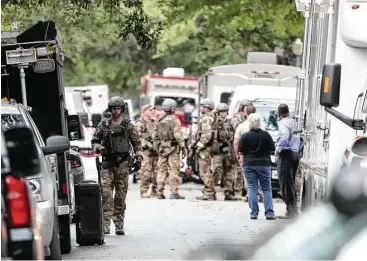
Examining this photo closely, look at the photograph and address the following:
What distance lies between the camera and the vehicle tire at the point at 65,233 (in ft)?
44.8

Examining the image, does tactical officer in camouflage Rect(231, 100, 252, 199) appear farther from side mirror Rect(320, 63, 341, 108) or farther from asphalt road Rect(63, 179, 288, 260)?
side mirror Rect(320, 63, 341, 108)


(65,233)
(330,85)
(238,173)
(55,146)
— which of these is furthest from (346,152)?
(238,173)

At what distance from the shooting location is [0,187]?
7.62m

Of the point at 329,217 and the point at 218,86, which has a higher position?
the point at 329,217

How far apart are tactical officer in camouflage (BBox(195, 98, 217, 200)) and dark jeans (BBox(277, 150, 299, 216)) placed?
149 inches

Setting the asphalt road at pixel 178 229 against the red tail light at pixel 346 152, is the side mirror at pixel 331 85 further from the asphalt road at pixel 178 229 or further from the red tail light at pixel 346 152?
the asphalt road at pixel 178 229

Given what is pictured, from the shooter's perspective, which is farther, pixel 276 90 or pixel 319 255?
pixel 276 90

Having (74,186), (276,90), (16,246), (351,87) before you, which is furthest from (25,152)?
(276,90)

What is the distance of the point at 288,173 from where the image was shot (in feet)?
62.6

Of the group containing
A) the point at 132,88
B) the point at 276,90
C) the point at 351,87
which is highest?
the point at 351,87

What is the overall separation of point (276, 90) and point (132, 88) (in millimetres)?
23964

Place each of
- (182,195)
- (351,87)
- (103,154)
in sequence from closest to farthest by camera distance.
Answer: (351,87)
(103,154)
(182,195)

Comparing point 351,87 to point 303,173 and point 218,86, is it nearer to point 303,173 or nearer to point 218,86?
point 303,173

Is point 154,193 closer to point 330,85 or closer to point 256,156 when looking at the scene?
point 256,156
